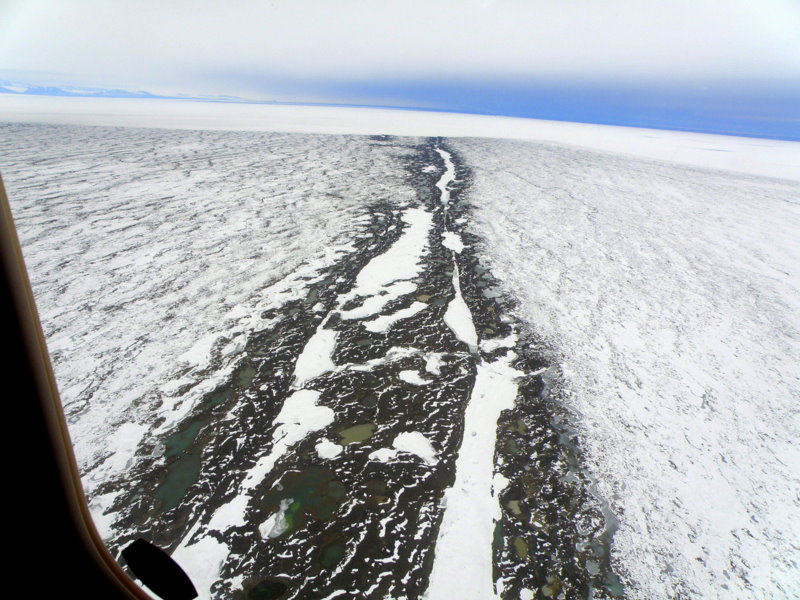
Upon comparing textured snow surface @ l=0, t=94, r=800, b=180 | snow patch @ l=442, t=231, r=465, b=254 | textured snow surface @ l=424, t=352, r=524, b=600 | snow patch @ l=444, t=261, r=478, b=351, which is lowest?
textured snow surface @ l=424, t=352, r=524, b=600

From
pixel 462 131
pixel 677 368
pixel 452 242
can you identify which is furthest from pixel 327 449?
pixel 462 131

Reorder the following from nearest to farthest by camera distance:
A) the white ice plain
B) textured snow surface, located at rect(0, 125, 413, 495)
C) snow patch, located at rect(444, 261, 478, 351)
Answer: the white ice plain, textured snow surface, located at rect(0, 125, 413, 495), snow patch, located at rect(444, 261, 478, 351)

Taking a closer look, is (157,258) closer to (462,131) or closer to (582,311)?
(582,311)

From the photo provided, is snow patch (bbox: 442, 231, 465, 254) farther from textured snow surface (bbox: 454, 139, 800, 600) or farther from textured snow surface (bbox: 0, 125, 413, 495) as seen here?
textured snow surface (bbox: 0, 125, 413, 495)

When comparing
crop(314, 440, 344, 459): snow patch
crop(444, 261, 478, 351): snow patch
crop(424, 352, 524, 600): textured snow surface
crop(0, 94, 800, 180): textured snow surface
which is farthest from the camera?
crop(0, 94, 800, 180): textured snow surface

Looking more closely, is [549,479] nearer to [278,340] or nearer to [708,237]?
[278,340]

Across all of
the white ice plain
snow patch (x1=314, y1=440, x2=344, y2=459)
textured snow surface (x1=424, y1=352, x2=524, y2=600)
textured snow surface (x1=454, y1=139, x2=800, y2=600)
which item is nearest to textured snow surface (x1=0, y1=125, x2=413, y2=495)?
the white ice plain
